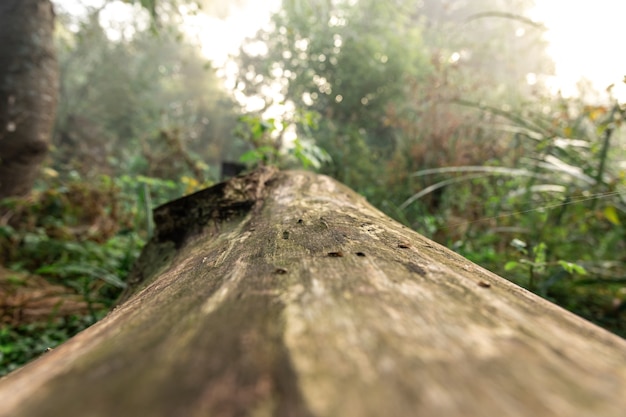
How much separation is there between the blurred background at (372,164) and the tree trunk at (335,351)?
0.76 metres

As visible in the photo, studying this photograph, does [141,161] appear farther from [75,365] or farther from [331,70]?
[75,365]

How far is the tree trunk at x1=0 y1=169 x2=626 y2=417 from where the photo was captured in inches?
11.3

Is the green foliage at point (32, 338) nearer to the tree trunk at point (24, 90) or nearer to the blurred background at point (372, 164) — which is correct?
the blurred background at point (372, 164)

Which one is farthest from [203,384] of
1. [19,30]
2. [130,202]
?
[130,202]

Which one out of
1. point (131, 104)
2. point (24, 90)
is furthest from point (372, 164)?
point (131, 104)

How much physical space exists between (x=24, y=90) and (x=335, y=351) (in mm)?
3822

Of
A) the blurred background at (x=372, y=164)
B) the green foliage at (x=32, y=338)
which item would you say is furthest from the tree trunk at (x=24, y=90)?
the green foliage at (x=32, y=338)

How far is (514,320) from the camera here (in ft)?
1.37

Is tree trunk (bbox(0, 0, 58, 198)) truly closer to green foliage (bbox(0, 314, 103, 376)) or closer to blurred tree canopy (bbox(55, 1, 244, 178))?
green foliage (bbox(0, 314, 103, 376))

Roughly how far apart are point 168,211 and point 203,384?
1.17m

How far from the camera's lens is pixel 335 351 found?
34cm

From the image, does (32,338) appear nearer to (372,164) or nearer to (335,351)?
(335,351)

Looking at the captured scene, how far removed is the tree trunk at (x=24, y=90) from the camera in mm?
2973

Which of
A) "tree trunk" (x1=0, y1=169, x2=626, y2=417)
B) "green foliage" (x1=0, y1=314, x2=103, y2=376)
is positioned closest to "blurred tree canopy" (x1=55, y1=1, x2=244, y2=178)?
"green foliage" (x1=0, y1=314, x2=103, y2=376)
